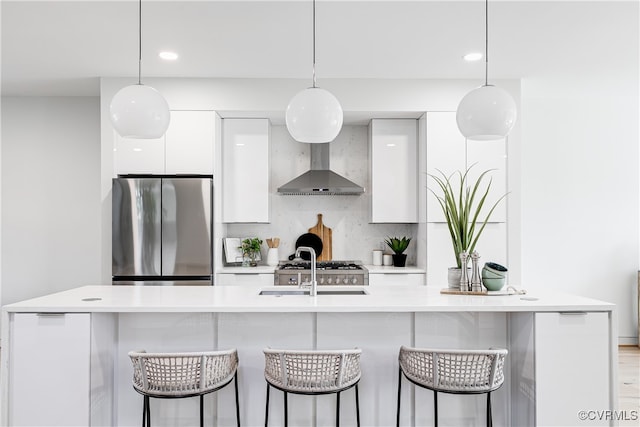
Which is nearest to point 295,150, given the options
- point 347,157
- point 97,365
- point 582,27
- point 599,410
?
point 347,157

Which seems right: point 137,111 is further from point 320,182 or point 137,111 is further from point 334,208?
point 334,208

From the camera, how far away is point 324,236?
5074 mm

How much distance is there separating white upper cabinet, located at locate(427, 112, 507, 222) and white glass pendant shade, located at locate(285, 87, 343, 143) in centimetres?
217

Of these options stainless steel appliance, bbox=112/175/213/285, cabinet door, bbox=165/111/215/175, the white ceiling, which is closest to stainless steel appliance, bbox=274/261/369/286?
stainless steel appliance, bbox=112/175/213/285

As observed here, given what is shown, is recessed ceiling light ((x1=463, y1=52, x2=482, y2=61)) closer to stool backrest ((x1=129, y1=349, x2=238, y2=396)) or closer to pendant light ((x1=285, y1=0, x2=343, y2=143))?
pendant light ((x1=285, y1=0, x2=343, y2=143))

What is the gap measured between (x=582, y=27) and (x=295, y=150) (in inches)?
113

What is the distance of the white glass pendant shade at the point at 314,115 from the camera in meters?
2.30

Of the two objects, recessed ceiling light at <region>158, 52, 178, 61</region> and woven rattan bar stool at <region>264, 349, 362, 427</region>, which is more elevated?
recessed ceiling light at <region>158, 52, 178, 61</region>

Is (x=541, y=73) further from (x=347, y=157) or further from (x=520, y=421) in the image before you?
(x=520, y=421)

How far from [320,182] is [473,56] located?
1.79 m

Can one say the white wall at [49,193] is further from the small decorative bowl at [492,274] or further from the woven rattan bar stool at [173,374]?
the small decorative bowl at [492,274]

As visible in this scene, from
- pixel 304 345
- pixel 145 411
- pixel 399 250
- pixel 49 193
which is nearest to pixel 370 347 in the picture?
pixel 304 345

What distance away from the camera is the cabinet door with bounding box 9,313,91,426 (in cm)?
230

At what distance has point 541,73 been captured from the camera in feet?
13.4
